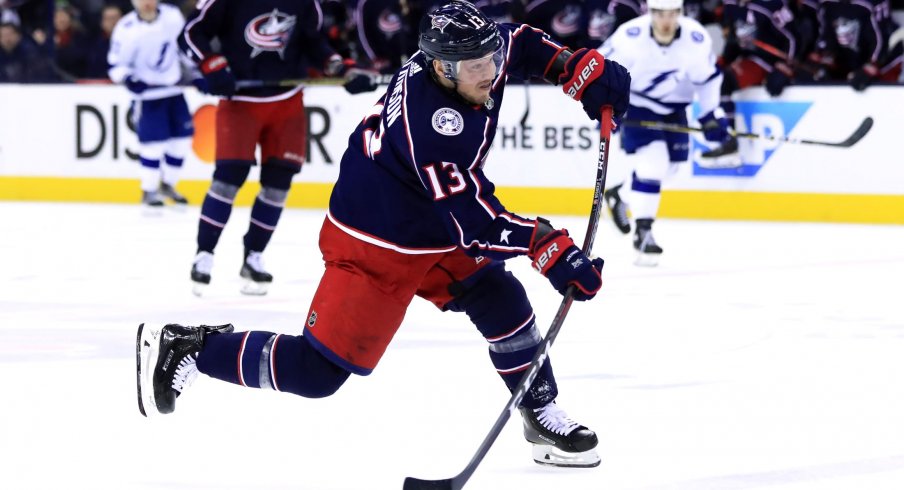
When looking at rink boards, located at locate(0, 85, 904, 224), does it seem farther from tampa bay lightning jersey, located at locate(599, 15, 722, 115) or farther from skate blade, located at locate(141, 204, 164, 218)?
tampa bay lightning jersey, located at locate(599, 15, 722, 115)

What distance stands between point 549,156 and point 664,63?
1.91 meters

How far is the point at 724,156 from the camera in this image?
26.5 ft

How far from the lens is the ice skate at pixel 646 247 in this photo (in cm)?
633

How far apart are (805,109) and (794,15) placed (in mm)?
1025

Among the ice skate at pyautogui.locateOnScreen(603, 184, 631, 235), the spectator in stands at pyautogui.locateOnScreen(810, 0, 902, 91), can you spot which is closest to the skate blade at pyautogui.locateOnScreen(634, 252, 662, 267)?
the ice skate at pyautogui.locateOnScreen(603, 184, 631, 235)

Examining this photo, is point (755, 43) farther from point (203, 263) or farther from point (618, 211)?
point (203, 263)

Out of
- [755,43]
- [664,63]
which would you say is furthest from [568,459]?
[755,43]

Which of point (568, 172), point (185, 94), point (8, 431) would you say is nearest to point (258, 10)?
point (8, 431)

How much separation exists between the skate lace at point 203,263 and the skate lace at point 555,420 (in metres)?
2.53

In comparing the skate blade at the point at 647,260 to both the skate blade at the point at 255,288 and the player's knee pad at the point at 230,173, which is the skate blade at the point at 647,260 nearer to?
the skate blade at the point at 255,288

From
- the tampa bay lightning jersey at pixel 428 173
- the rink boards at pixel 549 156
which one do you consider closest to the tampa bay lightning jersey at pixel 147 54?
the rink boards at pixel 549 156

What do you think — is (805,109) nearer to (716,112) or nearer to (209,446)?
(716,112)

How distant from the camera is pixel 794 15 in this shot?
8.72m

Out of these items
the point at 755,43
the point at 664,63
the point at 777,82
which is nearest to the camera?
the point at 664,63
